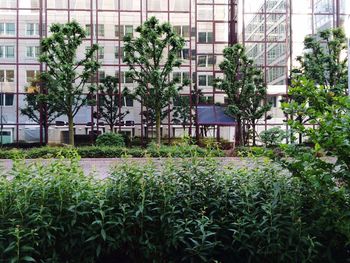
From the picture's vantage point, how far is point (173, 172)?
3758 millimetres

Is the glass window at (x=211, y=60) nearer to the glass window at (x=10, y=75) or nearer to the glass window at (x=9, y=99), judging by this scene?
the glass window at (x=10, y=75)

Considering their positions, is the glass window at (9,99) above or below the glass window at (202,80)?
below

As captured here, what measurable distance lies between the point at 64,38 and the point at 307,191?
22094 mm

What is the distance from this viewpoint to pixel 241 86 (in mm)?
25781

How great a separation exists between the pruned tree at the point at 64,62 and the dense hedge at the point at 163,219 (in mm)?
20555

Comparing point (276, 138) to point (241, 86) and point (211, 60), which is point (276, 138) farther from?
point (211, 60)

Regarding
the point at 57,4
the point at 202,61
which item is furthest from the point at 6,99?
the point at 202,61

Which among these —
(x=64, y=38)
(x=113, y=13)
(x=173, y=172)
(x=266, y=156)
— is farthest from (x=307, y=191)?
(x=113, y=13)

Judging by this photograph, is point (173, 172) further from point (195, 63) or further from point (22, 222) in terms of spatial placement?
point (195, 63)

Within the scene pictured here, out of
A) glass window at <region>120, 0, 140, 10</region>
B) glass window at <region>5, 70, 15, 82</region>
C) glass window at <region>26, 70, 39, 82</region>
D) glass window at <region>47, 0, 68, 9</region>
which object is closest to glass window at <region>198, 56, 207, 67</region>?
glass window at <region>120, 0, 140, 10</region>

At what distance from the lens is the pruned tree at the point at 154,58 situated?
24125mm

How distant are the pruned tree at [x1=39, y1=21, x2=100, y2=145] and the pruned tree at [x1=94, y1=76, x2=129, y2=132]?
4.28 metres

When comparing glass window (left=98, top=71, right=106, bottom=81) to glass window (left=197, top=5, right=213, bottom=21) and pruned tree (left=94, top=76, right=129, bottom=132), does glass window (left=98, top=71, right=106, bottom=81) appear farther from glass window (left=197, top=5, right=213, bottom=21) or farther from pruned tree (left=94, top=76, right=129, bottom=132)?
glass window (left=197, top=5, right=213, bottom=21)

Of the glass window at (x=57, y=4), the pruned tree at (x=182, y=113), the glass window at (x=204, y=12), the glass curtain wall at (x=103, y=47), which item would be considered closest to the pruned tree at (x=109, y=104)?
the glass curtain wall at (x=103, y=47)
